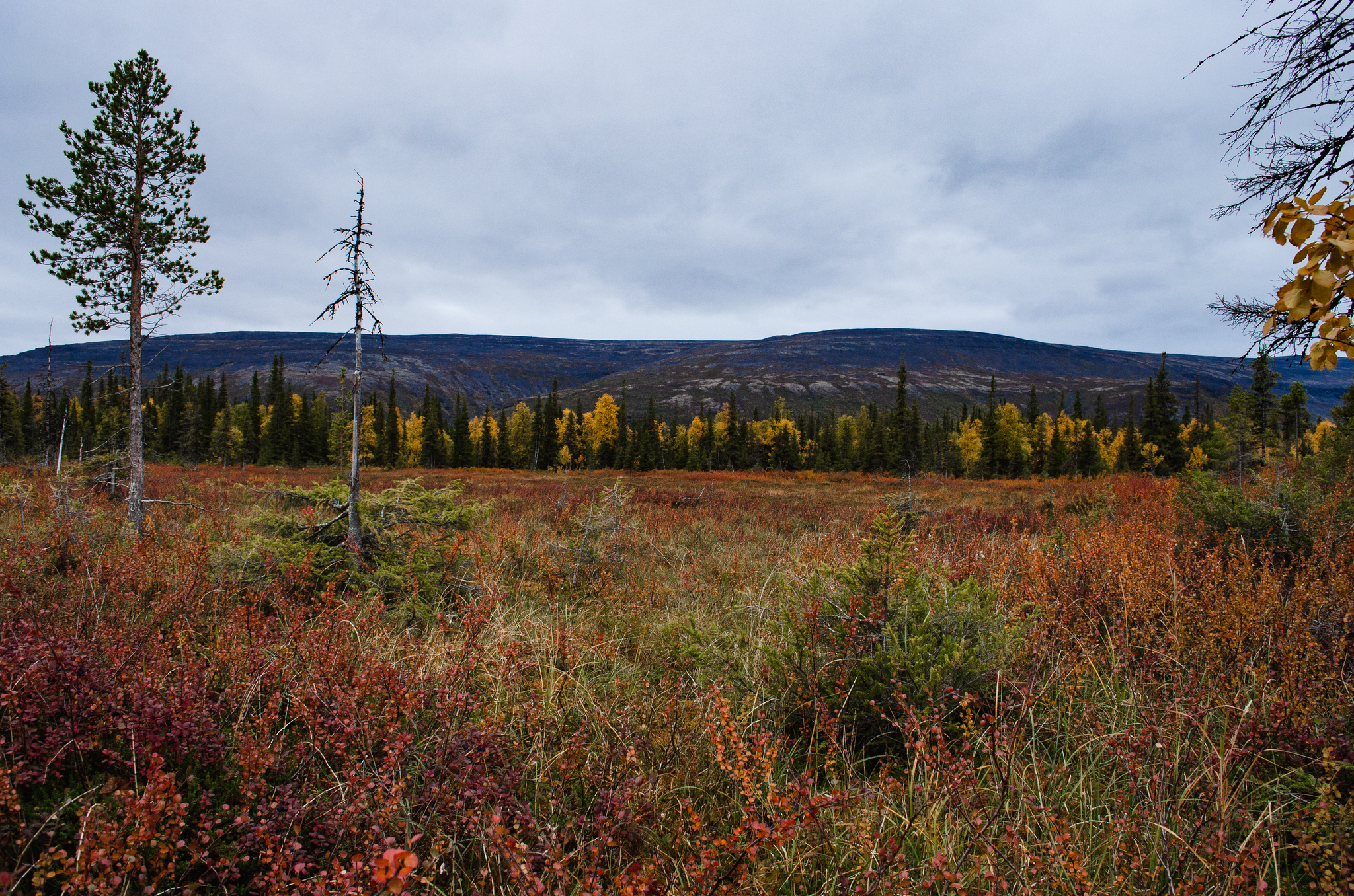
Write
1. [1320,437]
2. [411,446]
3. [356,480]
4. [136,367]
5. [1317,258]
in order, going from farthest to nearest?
[411,446] < [1320,437] < [136,367] < [356,480] < [1317,258]

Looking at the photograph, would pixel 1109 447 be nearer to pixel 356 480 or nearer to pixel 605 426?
pixel 605 426

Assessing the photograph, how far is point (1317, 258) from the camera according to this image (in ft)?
4.50

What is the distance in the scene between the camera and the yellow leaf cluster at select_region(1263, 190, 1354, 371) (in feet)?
4.41

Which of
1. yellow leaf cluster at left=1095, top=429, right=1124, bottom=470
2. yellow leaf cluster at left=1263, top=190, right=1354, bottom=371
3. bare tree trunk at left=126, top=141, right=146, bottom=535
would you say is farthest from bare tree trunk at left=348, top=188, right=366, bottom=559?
yellow leaf cluster at left=1095, top=429, right=1124, bottom=470

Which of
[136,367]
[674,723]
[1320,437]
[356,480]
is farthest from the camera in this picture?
[1320,437]

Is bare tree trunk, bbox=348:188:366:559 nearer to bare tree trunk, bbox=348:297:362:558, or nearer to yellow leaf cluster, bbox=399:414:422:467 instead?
bare tree trunk, bbox=348:297:362:558

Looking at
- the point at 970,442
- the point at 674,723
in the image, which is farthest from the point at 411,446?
the point at 674,723

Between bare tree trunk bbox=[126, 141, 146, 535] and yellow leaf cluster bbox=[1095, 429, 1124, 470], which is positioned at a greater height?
bare tree trunk bbox=[126, 141, 146, 535]

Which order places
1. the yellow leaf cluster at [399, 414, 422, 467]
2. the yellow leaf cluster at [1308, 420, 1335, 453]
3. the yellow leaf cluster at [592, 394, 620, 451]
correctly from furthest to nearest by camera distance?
1. the yellow leaf cluster at [399, 414, 422, 467]
2. the yellow leaf cluster at [592, 394, 620, 451]
3. the yellow leaf cluster at [1308, 420, 1335, 453]

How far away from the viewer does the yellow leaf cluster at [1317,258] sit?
1.34 metres

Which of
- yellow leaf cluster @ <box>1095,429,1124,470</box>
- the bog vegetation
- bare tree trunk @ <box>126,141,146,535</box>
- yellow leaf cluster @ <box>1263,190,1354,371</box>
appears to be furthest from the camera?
yellow leaf cluster @ <box>1095,429,1124,470</box>

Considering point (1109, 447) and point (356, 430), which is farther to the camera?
point (1109, 447)

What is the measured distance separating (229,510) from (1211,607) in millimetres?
12789

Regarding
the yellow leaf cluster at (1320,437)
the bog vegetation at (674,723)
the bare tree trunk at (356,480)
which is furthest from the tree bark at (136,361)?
the yellow leaf cluster at (1320,437)
